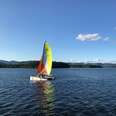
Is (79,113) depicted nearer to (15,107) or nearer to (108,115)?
(108,115)

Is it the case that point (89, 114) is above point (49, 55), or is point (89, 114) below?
below

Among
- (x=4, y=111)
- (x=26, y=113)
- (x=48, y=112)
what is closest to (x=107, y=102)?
(x=48, y=112)

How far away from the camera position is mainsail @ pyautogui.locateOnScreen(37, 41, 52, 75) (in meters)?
88.4

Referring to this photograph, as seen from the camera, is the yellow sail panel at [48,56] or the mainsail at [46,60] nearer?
the yellow sail panel at [48,56]

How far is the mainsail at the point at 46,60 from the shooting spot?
8838 centimetres

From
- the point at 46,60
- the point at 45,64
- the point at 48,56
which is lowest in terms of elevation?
the point at 45,64

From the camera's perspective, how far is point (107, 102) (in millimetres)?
44062

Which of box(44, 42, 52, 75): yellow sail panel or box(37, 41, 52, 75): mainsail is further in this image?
box(37, 41, 52, 75): mainsail

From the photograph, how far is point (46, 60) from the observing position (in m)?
90.2

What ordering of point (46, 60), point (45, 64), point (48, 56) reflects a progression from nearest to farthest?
point (48, 56), point (46, 60), point (45, 64)

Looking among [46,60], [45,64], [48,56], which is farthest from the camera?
[45,64]

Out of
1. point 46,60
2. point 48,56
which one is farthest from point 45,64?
point 48,56

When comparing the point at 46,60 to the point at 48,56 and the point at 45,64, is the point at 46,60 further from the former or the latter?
the point at 48,56

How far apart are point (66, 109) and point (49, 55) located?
5207cm
